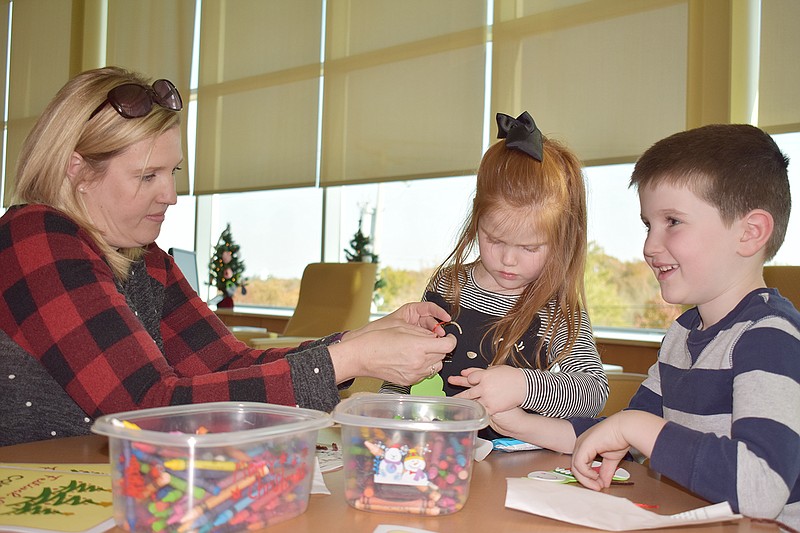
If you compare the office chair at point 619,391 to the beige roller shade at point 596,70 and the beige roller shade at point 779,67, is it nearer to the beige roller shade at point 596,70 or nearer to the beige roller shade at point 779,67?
the beige roller shade at point 779,67

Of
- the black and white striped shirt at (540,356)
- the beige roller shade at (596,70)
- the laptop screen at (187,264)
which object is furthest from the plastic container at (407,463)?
the beige roller shade at (596,70)

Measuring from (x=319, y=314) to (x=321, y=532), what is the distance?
405 cm

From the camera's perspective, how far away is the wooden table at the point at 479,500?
0.84m

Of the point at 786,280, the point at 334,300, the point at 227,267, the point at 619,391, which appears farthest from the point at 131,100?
the point at 227,267

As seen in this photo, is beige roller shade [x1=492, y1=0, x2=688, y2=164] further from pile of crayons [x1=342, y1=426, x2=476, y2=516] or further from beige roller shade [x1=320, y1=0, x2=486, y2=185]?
pile of crayons [x1=342, y1=426, x2=476, y2=516]

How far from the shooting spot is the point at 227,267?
6.77 metres

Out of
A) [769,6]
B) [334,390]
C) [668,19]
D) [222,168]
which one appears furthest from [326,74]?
[334,390]

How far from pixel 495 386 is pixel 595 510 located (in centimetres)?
37

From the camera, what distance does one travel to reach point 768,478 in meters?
0.93

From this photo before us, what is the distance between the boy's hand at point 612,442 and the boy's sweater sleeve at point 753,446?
21mm

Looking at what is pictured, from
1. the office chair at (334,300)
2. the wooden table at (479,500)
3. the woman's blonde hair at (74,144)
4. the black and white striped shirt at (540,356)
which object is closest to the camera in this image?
the wooden table at (479,500)

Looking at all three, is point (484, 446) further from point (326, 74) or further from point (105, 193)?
point (326, 74)

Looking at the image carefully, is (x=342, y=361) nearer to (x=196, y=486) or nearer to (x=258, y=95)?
(x=196, y=486)

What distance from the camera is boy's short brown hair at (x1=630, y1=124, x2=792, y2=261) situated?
1.23 meters
